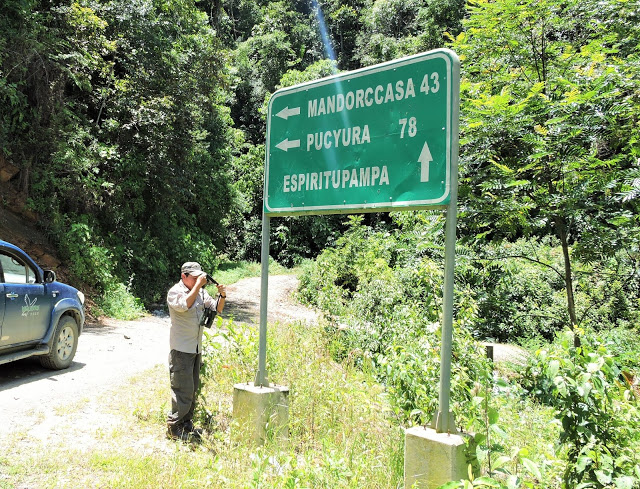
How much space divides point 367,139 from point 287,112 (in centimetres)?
110

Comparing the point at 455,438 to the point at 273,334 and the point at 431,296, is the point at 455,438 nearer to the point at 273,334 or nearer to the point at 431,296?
the point at 431,296

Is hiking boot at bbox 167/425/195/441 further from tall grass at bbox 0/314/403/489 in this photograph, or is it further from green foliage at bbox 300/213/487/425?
green foliage at bbox 300/213/487/425

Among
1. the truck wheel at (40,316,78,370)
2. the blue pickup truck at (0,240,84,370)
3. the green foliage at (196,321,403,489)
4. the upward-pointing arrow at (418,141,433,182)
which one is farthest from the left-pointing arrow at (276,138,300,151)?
the truck wheel at (40,316,78,370)

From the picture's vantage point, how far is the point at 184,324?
5438 millimetres

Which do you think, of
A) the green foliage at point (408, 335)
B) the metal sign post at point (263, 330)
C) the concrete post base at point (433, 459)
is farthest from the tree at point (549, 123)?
the concrete post base at point (433, 459)

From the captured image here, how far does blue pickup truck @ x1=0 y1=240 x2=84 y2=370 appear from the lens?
679 cm

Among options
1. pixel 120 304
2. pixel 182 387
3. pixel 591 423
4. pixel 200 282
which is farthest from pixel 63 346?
pixel 591 423

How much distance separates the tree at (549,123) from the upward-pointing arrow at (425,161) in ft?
9.01

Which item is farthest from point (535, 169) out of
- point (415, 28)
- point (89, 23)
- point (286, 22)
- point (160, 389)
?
point (286, 22)

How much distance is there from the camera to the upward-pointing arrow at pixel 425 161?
3789mm

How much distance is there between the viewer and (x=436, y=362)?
431cm

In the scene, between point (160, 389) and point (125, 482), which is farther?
point (160, 389)

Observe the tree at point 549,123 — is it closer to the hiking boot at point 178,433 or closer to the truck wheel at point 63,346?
the hiking boot at point 178,433

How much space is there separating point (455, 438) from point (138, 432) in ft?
11.3
